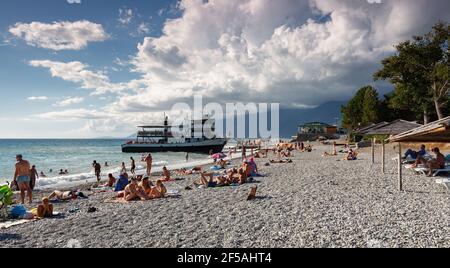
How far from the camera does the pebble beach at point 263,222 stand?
6336 mm

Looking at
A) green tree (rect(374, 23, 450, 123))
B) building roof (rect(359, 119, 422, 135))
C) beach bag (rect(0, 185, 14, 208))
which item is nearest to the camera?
beach bag (rect(0, 185, 14, 208))

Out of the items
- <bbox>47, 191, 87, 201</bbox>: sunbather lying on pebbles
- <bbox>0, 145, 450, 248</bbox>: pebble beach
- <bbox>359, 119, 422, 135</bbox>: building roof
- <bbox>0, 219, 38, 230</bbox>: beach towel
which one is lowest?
<bbox>0, 219, 38, 230</bbox>: beach towel

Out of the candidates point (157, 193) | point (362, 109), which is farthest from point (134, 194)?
point (362, 109)

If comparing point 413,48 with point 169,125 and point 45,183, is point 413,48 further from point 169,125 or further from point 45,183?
point 169,125

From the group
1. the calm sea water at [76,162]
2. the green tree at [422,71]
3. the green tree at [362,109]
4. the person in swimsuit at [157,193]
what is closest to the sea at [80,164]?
the calm sea water at [76,162]

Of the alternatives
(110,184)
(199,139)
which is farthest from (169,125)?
(110,184)

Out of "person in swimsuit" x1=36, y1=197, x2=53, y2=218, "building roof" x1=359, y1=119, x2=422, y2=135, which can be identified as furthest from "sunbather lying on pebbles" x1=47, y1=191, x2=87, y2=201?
"building roof" x1=359, y1=119, x2=422, y2=135

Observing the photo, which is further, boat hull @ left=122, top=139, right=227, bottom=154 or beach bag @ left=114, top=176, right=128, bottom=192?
boat hull @ left=122, top=139, right=227, bottom=154

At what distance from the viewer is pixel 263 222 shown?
7691mm

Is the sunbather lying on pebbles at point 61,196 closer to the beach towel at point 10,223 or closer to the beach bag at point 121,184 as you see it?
the beach bag at point 121,184

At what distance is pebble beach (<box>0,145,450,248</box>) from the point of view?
634 centimetres

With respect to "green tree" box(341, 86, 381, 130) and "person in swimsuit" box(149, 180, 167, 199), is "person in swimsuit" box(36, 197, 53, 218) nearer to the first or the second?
"person in swimsuit" box(149, 180, 167, 199)
